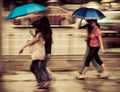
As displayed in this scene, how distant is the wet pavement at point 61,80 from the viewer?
10.1m

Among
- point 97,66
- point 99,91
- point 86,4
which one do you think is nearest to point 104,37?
point 86,4

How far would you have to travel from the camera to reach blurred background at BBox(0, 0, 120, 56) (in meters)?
13.8

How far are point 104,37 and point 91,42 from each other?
4.66 metres

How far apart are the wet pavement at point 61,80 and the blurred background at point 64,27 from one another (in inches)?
27.0

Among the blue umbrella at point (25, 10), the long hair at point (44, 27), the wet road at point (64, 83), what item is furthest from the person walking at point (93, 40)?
the blue umbrella at point (25, 10)

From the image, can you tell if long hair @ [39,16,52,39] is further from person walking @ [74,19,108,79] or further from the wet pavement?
person walking @ [74,19,108,79]

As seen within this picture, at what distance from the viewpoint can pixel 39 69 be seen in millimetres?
9742

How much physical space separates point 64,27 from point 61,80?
21.8 feet

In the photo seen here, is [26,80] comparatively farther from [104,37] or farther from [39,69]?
[104,37]

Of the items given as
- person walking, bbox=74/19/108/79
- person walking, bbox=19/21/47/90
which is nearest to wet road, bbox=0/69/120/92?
person walking, bbox=74/19/108/79

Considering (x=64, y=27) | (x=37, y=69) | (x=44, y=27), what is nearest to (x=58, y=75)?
(x=37, y=69)

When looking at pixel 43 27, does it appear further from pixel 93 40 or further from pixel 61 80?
pixel 61 80

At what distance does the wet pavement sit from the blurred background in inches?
27.0

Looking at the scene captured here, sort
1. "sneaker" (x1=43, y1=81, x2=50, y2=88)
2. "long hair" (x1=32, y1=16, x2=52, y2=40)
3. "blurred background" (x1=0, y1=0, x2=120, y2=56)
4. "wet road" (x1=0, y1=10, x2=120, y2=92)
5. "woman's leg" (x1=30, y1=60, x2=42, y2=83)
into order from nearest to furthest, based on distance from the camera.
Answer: "long hair" (x1=32, y1=16, x2=52, y2=40), "woman's leg" (x1=30, y1=60, x2=42, y2=83), "sneaker" (x1=43, y1=81, x2=50, y2=88), "wet road" (x1=0, y1=10, x2=120, y2=92), "blurred background" (x1=0, y1=0, x2=120, y2=56)
